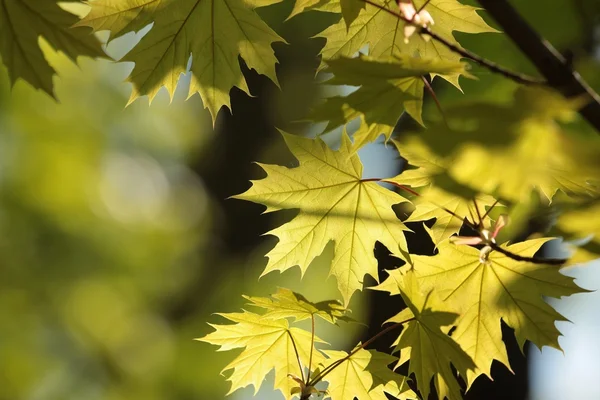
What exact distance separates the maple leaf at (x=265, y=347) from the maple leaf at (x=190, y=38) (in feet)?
1.58

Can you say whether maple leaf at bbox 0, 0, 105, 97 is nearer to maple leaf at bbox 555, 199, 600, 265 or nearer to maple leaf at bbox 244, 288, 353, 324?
maple leaf at bbox 244, 288, 353, 324

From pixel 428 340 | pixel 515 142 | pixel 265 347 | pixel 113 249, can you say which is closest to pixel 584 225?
pixel 515 142

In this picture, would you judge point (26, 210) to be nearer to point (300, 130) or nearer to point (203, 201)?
→ point (203, 201)

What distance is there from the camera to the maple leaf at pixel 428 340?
3.27 ft

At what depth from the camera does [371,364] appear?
1158 mm

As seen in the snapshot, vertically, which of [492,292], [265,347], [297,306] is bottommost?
[265,347]

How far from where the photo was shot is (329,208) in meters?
1.36

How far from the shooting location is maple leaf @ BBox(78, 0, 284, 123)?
1342mm

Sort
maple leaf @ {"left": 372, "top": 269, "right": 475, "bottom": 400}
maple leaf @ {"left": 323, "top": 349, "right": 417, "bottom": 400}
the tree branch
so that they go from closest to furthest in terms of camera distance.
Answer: the tree branch
maple leaf @ {"left": 372, "top": 269, "right": 475, "bottom": 400}
maple leaf @ {"left": 323, "top": 349, "right": 417, "bottom": 400}

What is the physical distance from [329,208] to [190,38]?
0.48 metres

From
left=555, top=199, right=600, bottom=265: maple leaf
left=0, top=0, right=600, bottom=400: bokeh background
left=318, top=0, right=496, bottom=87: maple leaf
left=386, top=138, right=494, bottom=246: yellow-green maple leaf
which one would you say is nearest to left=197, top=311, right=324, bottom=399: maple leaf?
left=386, top=138, right=494, bottom=246: yellow-green maple leaf

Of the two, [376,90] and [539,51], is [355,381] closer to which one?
[376,90]

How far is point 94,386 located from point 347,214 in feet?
24.8

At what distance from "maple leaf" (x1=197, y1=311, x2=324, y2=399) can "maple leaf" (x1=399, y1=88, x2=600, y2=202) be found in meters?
0.73
